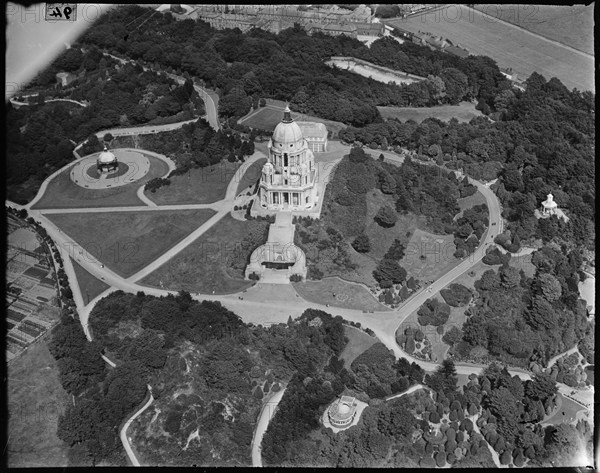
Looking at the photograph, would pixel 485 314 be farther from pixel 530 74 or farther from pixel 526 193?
pixel 530 74

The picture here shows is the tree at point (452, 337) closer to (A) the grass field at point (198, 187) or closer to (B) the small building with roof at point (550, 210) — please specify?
(B) the small building with roof at point (550, 210)

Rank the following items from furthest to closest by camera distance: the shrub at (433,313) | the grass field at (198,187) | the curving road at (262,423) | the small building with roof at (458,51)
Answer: the small building with roof at (458,51) → the grass field at (198,187) → the shrub at (433,313) → the curving road at (262,423)

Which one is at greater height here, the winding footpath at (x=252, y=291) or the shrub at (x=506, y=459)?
the shrub at (x=506, y=459)

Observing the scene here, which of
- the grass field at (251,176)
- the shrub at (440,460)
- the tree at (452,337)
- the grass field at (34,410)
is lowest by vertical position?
the grass field at (34,410)

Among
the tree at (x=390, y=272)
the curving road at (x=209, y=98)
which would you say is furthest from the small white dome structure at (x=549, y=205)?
the curving road at (x=209, y=98)

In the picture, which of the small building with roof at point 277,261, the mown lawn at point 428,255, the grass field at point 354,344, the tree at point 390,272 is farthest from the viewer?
the mown lawn at point 428,255

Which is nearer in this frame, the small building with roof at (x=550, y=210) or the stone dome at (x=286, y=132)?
the stone dome at (x=286, y=132)

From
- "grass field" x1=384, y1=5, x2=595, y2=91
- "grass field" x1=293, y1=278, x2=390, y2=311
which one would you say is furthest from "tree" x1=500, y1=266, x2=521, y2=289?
"grass field" x1=384, y1=5, x2=595, y2=91
